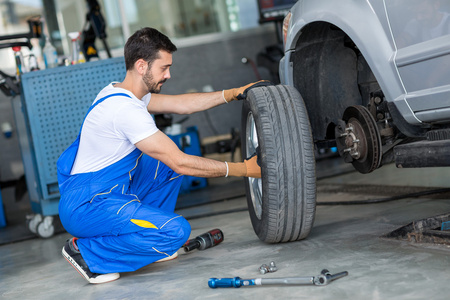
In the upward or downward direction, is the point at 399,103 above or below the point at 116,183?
above

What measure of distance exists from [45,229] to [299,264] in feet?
7.70

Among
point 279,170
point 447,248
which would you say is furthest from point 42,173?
point 447,248

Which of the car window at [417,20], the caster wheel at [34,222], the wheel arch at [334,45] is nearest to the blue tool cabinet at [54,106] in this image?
the caster wheel at [34,222]

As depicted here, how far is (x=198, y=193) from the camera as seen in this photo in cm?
542

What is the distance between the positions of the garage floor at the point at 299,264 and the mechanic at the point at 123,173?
117mm

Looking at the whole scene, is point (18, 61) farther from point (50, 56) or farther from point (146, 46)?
point (146, 46)

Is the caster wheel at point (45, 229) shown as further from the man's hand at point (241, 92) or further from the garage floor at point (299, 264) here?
the man's hand at point (241, 92)

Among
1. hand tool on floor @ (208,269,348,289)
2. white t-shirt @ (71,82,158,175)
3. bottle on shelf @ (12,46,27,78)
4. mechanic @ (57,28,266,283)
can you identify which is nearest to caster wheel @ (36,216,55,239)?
bottle on shelf @ (12,46,27,78)

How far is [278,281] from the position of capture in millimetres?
1905

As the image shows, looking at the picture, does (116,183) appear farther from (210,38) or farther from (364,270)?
(210,38)

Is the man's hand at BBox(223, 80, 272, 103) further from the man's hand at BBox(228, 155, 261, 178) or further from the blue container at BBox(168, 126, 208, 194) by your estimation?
Answer: the blue container at BBox(168, 126, 208, 194)

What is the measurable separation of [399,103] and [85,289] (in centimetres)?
145

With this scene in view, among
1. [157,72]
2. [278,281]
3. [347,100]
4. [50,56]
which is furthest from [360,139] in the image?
[50,56]

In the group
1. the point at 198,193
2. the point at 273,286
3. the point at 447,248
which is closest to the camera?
the point at 273,286
